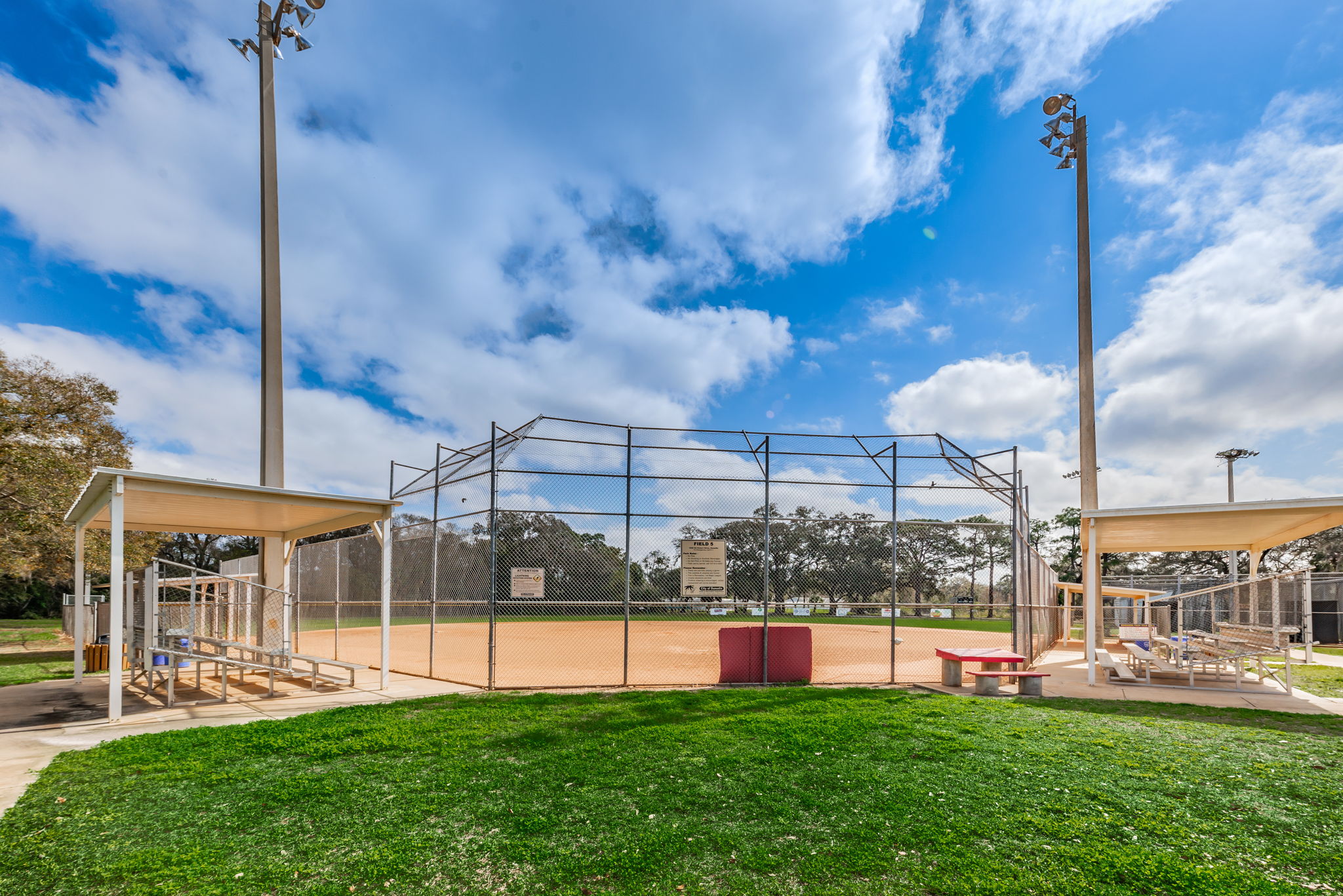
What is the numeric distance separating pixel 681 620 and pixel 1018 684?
7.44m

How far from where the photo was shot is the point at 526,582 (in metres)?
10.5

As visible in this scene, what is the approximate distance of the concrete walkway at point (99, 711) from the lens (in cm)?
714

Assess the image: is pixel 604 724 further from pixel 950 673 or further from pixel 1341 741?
pixel 1341 741

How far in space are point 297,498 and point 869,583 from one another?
385 inches

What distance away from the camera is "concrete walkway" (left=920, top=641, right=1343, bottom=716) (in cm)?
993

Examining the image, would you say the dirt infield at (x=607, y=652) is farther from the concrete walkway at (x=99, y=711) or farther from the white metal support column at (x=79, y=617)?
the white metal support column at (x=79, y=617)

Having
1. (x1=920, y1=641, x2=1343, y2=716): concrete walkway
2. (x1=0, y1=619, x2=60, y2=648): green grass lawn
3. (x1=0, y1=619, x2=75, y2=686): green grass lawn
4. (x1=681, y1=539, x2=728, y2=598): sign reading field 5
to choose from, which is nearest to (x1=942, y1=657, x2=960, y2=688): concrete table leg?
(x1=920, y1=641, x2=1343, y2=716): concrete walkway

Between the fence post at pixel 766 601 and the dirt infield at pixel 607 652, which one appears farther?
the dirt infield at pixel 607 652

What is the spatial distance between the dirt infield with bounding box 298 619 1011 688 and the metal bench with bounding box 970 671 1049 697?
142cm

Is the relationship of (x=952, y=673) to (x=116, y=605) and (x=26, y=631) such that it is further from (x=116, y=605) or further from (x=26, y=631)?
(x=26, y=631)

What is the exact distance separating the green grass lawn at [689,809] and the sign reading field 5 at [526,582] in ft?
7.87

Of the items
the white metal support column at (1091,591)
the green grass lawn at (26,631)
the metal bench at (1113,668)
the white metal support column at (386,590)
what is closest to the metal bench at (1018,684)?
the white metal support column at (1091,591)

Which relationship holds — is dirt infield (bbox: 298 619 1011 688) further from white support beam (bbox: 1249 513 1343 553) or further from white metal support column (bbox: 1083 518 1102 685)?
white support beam (bbox: 1249 513 1343 553)

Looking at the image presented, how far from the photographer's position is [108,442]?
20.8 meters
